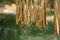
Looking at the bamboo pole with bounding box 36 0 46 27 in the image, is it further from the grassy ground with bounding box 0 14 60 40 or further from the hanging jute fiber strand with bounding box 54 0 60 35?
the grassy ground with bounding box 0 14 60 40

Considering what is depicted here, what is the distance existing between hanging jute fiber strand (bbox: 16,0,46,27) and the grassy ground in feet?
7.88

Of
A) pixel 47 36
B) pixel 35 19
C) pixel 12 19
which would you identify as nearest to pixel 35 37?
pixel 47 36

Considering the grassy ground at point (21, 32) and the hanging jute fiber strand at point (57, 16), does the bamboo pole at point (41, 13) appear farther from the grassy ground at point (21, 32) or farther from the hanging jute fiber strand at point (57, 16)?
the grassy ground at point (21, 32)

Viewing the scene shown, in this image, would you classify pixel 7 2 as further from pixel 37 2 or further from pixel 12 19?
pixel 37 2

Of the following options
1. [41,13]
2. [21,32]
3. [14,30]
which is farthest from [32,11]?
[14,30]

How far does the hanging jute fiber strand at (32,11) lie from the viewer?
3.54ft

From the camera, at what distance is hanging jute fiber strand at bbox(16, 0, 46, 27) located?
1080mm

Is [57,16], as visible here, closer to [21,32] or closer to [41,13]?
[41,13]

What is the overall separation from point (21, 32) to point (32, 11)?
9.85 feet

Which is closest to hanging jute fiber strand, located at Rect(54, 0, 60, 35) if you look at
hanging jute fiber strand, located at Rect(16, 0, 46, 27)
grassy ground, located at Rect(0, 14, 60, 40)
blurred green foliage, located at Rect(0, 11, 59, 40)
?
hanging jute fiber strand, located at Rect(16, 0, 46, 27)

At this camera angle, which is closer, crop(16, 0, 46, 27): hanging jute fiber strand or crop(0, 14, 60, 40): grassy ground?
crop(16, 0, 46, 27): hanging jute fiber strand

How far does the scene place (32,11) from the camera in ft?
3.63

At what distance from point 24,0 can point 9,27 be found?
129 inches

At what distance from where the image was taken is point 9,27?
435 cm
